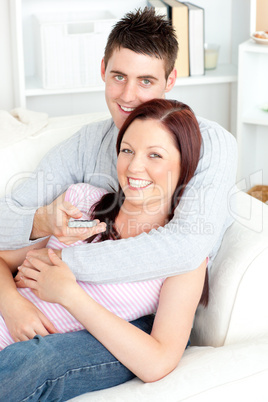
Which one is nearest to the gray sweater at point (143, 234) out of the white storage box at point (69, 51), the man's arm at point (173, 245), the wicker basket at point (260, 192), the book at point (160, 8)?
the man's arm at point (173, 245)

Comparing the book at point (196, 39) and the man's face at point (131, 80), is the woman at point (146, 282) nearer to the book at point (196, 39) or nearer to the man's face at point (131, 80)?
the man's face at point (131, 80)

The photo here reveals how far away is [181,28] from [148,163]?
1240mm

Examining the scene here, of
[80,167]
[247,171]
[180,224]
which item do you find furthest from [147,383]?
[247,171]

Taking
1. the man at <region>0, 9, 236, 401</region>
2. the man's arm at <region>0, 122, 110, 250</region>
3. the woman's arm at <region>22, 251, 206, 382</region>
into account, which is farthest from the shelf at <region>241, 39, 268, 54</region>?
the woman's arm at <region>22, 251, 206, 382</region>

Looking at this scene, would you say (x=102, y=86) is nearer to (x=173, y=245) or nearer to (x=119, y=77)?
(x=119, y=77)

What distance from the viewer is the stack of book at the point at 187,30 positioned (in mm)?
2434

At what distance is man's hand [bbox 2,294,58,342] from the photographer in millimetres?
1350

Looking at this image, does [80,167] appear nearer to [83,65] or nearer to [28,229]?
[28,229]

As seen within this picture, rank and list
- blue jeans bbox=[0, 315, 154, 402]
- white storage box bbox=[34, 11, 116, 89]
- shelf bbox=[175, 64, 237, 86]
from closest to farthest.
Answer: blue jeans bbox=[0, 315, 154, 402]
white storage box bbox=[34, 11, 116, 89]
shelf bbox=[175, 64, 237, 86]

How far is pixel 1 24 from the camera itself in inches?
96.0

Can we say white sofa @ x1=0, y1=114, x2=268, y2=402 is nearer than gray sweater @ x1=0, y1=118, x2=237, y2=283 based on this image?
Yes

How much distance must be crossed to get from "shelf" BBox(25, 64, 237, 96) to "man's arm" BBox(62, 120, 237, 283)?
44.9 inches

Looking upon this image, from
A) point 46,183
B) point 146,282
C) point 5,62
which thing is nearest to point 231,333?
point 146,282

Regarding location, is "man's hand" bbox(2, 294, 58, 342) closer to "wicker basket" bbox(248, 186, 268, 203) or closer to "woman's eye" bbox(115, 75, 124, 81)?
"woman's eye" bbox(115, 75, 124, 81)
